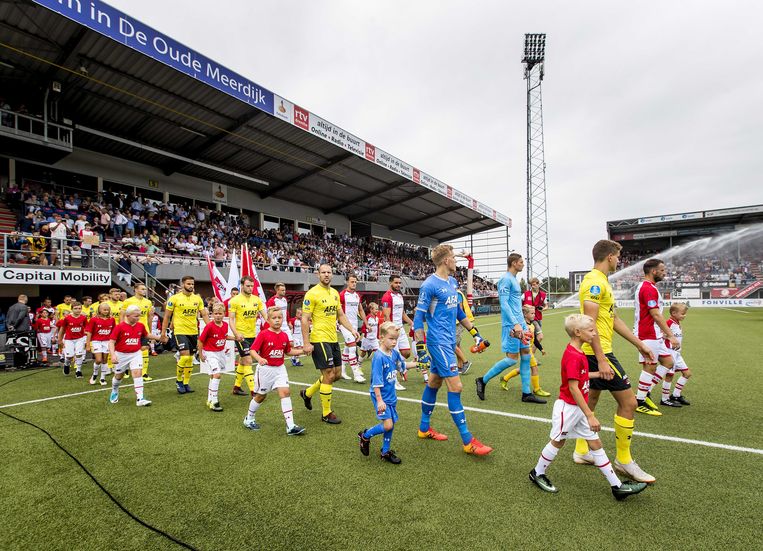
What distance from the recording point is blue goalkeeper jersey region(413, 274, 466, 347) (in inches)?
170

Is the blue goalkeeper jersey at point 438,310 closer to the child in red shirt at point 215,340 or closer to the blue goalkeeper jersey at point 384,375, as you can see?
the blue goalkeeper jersey at point 384,375

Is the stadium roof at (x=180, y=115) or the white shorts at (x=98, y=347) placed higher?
the stadium roof at (x=180, y=115)

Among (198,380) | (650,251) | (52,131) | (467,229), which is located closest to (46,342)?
(198,380)

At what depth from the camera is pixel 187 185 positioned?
24672 millimetres

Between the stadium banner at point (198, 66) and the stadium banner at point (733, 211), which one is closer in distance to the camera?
the stadium banner at point (198, 66)

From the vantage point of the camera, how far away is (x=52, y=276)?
12023 mm

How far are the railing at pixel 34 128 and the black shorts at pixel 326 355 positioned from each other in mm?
16739

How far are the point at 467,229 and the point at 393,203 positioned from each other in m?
14.7

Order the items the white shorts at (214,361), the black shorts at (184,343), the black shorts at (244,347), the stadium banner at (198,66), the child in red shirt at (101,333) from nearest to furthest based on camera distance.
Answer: the white shorts at (214,361)
the black shorts at (244,347)
the black shorts at (184,343)
the child in red shirt at (101,333)
the stadium banner at (198,66)

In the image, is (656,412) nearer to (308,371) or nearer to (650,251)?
(308,371)

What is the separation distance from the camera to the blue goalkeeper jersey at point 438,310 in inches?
170

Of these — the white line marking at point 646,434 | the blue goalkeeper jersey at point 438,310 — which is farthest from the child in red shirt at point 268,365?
the white line marking at point 646,434

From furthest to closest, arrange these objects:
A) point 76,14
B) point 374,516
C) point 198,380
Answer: point 76,14 → point 198,380 → point 374,516

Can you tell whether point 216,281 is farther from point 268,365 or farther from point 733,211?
point 733,211
